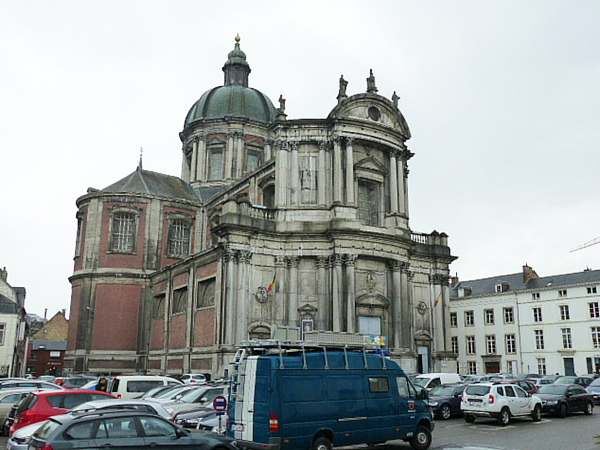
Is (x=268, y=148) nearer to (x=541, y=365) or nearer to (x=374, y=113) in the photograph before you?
(x=374, y=113)

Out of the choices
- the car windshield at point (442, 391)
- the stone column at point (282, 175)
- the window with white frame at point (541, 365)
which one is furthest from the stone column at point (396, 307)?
the window with white frame at point (541, 365)

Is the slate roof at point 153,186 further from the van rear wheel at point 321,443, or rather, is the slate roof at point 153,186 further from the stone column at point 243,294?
the van rear wheel at point 321,443

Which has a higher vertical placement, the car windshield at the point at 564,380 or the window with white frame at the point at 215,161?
the window with white frame at the point at 215,161

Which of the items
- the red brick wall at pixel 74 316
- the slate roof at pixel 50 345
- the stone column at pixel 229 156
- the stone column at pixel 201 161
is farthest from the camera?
the slate roof at pixel 50 345

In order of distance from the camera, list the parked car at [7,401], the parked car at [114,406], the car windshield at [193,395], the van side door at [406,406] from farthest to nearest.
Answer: the parked car at [7,401], the car windshield at [193,395], the van side door at [406,406], the parked car at [114,406]

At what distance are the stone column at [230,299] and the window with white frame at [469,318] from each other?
35.3m

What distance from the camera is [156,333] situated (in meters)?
41.9

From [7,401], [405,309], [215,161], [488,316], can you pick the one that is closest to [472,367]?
[488,316]

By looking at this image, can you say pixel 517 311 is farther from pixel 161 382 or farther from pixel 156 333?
pixel 161 382

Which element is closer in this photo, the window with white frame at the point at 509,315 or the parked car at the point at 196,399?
the parked car at the point at 196,399

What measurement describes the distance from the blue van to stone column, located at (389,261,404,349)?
19202 mm

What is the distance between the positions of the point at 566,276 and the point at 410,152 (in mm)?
24390

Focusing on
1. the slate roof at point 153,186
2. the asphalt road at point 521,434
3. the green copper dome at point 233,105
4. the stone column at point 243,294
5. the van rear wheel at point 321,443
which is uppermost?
the green copper dome at point 233,105

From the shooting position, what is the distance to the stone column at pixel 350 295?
104ft
